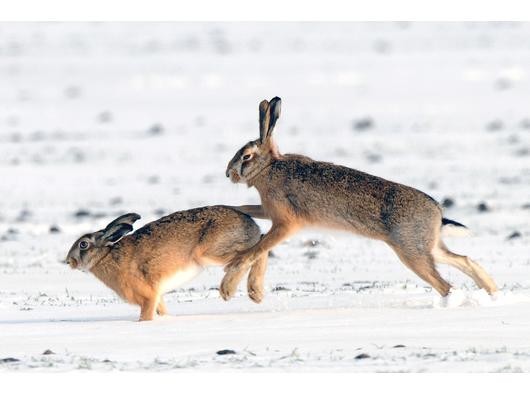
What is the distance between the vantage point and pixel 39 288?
38.5 ft

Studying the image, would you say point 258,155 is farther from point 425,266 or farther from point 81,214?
point 81,214

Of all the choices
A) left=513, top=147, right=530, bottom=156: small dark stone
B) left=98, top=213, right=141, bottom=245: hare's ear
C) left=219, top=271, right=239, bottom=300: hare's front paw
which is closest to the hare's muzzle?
left=98, top=213, right=141, bottom=245: hare's ear

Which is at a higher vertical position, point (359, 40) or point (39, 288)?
point (359, 40)

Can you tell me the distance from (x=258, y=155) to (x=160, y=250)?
1.30m

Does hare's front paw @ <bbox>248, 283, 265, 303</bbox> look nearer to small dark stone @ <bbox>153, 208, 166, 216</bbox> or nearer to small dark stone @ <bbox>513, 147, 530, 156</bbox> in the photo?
small dark stone @ <bbox>153, 208, 166, 216</bbox>

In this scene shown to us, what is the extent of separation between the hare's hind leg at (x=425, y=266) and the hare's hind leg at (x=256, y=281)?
106 centimetres

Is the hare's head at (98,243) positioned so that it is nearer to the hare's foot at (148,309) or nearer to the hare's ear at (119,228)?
the hare's ear at (119,228)

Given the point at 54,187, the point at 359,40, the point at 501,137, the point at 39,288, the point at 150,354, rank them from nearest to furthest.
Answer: the point at 150,354
the point at 39,288
the point at 54,187
the point at 501,137
the point at 359,40

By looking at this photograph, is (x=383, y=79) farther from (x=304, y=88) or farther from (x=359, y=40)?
(x=359, y=40)

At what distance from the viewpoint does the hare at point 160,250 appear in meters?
9.82

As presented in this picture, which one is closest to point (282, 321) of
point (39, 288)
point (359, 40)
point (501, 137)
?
point (39, 288)

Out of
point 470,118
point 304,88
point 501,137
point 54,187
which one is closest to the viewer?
point 54,187

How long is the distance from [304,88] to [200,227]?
1071 inches

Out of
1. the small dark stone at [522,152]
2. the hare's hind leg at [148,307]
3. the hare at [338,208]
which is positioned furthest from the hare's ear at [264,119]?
the small dark stone at [522,152]
